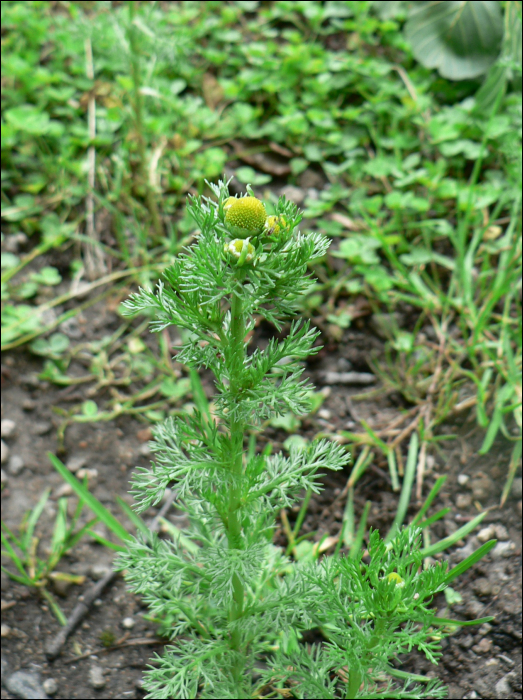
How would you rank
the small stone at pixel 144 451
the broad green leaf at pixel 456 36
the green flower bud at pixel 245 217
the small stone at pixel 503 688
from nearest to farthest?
the green flower bud at pixel 245 217, the small stone at pixel 503 688, the small stone at pixel 144 451, the broad green leaf at pixel 456 36

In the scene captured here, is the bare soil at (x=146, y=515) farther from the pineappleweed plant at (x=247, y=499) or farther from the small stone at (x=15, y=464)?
the pineappleweed plant at (x=247, y=499)

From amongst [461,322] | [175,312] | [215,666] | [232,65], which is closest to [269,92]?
[232,65]

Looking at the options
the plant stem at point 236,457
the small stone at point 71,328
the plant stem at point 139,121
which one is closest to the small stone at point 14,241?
the small stone at point 71,328

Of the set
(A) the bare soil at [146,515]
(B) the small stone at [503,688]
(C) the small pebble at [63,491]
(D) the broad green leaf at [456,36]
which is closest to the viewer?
(B) the small stone at [503,688]

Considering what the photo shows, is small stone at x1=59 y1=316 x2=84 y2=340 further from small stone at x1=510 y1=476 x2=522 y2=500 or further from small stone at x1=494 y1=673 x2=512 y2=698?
small stone at x1=494 y1=673 x2=512 y2=698

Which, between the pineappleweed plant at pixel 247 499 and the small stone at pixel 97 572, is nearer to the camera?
the pineappleweed plant at pixel 247 499

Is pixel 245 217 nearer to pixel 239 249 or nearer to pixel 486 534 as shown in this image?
pixel 239 249
